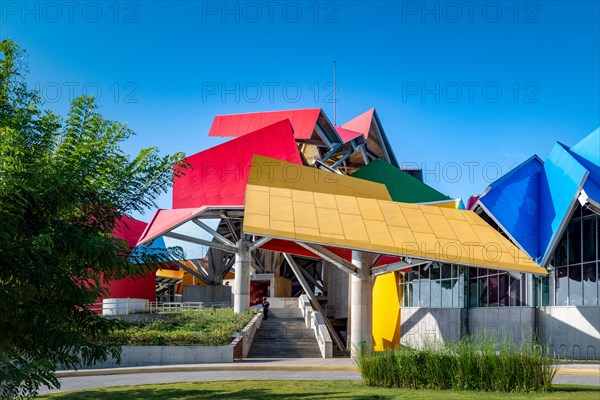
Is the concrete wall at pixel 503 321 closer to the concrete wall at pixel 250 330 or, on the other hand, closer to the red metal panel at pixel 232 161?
the concrete wall at pixel 250 330

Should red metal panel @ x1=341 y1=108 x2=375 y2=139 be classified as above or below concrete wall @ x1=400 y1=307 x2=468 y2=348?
above

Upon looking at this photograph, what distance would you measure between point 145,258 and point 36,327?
2.00 m

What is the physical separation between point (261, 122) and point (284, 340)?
19.8 meters

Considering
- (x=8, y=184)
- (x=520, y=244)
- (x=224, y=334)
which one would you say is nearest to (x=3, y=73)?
(x=8, y=184)

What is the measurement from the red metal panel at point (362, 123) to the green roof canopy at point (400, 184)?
38.1ft

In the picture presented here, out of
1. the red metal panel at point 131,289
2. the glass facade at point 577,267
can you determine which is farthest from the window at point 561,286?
the red metal panel at point 131,289

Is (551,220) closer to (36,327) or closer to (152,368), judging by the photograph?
(152,368)

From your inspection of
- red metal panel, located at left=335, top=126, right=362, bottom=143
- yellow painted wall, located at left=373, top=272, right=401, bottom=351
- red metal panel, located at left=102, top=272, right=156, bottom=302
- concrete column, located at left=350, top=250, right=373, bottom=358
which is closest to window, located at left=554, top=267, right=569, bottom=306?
concrete column, located at left=350, top=250, right=373, bottom=358

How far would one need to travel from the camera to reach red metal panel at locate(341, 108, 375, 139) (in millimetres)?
53463

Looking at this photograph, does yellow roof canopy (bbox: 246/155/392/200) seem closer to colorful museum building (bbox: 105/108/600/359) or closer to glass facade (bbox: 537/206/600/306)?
colorful museum building (bbox: 105/108/600/359)

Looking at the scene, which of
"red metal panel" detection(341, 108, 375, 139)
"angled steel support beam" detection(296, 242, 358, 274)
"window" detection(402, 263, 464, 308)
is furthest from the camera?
"red metal panel" detection(341, 108, 375, 139)

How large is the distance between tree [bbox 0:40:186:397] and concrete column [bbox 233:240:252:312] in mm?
26868

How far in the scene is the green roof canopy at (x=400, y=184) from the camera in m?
38.5

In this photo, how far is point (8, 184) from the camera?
8539 millimetres
